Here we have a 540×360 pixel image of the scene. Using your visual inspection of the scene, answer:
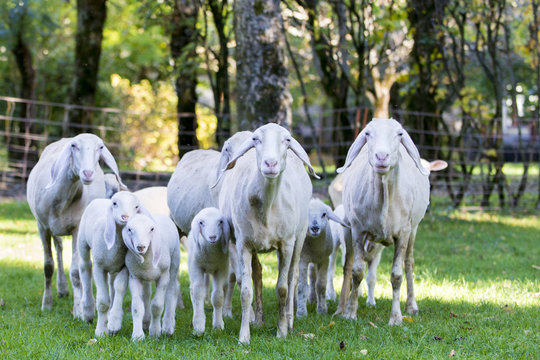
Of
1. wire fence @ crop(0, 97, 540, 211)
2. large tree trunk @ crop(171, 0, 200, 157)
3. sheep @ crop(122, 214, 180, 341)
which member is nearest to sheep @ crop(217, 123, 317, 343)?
sheep @ crop(122, 214, 180, 341)

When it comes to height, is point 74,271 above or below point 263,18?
below

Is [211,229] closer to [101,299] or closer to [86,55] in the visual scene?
[101,299]

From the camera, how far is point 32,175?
7.91 metres

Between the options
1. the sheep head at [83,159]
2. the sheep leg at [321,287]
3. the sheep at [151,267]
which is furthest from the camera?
the sheep leg at [321,287]

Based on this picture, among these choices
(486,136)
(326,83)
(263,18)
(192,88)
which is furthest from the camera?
(192,88)

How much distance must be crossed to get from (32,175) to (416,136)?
905 cm

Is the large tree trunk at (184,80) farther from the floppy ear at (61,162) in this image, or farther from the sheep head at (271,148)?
the sheep head at (271,148)

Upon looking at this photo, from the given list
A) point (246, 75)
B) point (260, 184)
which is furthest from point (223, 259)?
point (246, 75)

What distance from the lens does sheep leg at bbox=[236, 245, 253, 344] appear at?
574 cm

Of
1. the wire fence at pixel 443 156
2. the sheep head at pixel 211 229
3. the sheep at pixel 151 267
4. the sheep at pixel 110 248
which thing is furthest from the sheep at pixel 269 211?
the wire fence at pixel 443 156

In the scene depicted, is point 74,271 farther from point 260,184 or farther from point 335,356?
point 335,356

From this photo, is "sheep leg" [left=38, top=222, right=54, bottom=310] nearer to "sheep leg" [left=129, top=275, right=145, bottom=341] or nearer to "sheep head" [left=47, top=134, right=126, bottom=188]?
"sheep head" [left=47, top=134, right=126, bottom=188]

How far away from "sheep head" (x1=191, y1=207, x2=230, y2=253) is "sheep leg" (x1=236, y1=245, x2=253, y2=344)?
210 millimetres

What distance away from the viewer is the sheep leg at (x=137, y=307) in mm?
5691
